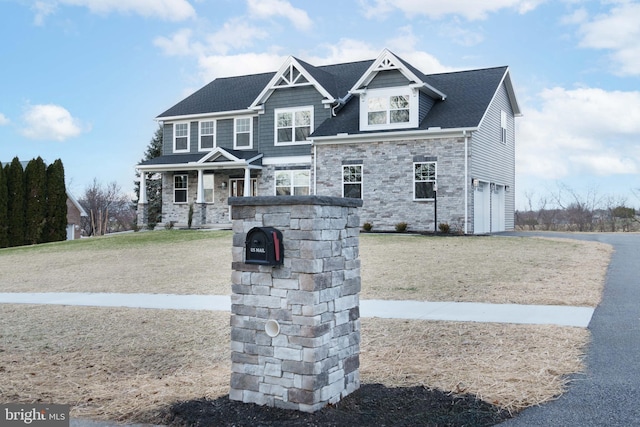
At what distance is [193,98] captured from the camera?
30828 millimetres

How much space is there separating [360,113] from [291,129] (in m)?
3.65

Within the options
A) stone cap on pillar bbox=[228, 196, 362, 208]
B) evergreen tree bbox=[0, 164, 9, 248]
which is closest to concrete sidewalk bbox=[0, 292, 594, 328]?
stone cap on pillar bbox=[228, 196, 362, 208]

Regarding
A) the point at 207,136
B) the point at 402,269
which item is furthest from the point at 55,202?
the point at 402,269

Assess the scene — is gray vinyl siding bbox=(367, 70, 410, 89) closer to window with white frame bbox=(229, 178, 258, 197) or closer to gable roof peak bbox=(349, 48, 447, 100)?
gable roof peak bbox=(349, 48, 447, 100)

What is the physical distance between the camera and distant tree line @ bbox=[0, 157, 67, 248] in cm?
2888

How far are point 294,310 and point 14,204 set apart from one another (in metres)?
28.2

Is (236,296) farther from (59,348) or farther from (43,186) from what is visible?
(43,186)

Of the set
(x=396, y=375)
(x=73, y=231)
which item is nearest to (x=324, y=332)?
(x=396, y=375)

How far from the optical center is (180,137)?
30.0 m

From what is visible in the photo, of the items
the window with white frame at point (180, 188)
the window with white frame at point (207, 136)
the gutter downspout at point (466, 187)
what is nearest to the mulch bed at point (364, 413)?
the gutter downspout at point (466, 187)

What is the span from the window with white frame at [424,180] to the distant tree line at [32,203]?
17977 millimetres

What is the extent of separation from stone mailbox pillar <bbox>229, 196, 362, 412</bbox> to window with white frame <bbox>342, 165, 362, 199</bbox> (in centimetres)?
1890

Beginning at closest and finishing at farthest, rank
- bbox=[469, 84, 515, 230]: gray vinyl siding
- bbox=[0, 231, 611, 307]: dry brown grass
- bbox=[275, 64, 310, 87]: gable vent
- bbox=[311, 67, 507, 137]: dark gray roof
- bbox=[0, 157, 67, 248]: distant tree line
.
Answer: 1. bbox=[0, 231, 611, 307]: dry brown grass
2. bbox=[311, 67, 507, 137]: dark gray roof
3. bbox=[469, 84, 515, 230]: gray vinyl siding
4. bbox=[275, 64, 310, 87]: gable vent
5. bbox=[0, 157, 67, 248]: distant tree line

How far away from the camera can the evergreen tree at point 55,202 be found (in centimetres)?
3027
